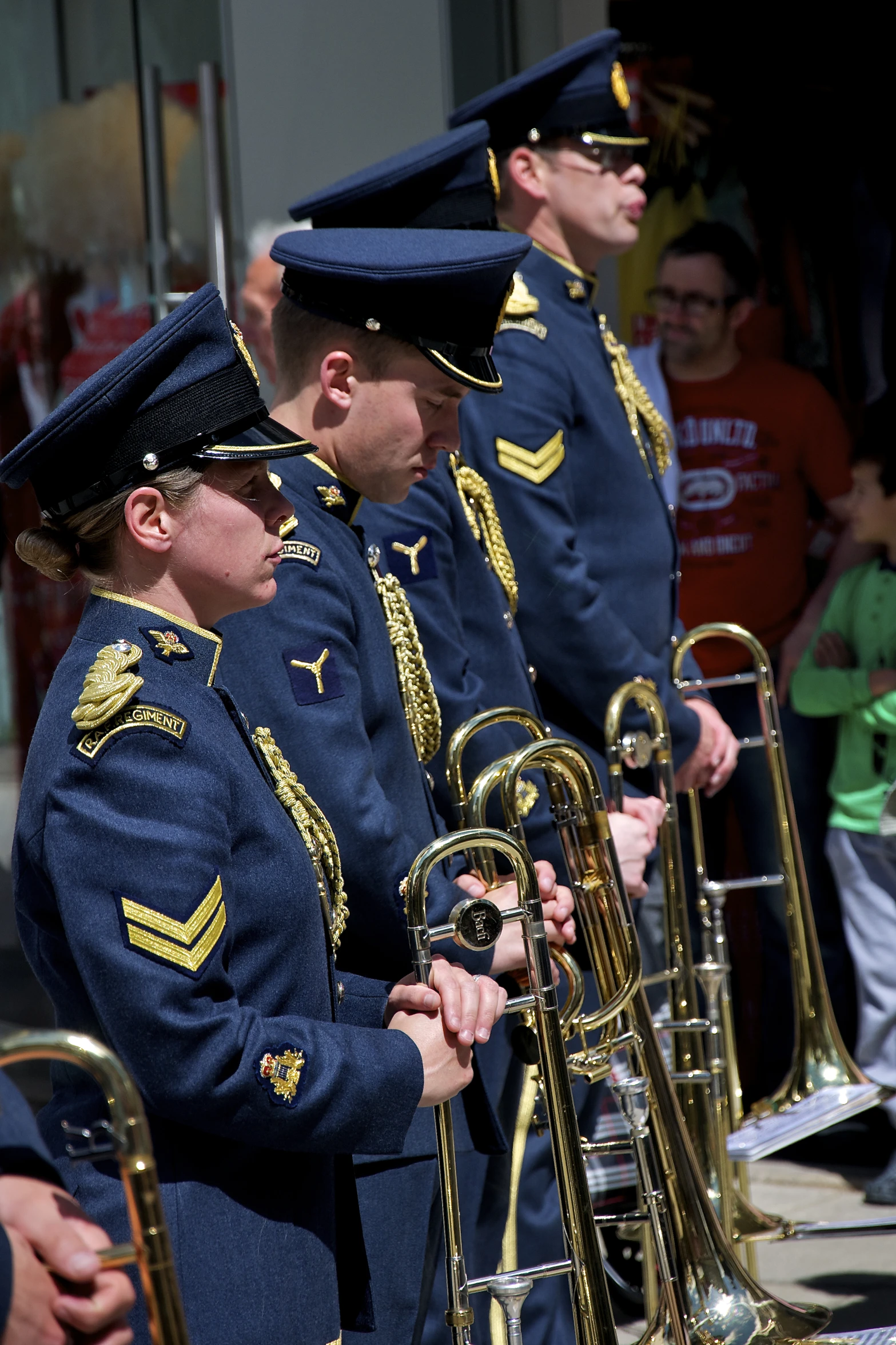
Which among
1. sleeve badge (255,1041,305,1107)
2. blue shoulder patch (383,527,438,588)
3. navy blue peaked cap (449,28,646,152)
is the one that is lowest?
sleeve badge (255,1041,305,1107)

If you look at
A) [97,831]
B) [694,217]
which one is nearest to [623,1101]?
[97,831]

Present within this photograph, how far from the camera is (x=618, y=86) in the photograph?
3836 mm

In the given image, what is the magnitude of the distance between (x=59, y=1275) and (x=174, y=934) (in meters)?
0.37

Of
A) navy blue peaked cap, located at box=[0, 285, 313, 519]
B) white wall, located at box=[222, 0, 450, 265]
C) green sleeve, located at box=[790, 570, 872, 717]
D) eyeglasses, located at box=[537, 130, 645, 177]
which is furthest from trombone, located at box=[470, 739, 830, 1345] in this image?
white wall, located at box=[222, 0, 450, 265]

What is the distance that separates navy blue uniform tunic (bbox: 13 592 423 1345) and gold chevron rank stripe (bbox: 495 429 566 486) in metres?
1.53

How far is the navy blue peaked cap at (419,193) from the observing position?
2.83 m

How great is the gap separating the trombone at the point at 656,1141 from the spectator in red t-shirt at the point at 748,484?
2375 millimetres

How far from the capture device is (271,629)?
2.28m

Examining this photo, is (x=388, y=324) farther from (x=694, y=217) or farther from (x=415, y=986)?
(x=694, y=217)

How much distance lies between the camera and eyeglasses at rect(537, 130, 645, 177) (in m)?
3.73

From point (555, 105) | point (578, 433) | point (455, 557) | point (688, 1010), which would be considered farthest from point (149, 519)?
point (555, 105)

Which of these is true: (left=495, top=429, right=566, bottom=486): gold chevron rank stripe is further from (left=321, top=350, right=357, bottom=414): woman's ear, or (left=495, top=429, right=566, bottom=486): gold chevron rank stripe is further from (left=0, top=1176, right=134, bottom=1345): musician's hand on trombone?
(left=0, top=1176, right=134, bottom=1345): musician's hand on trombone

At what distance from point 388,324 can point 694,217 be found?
3.03 m

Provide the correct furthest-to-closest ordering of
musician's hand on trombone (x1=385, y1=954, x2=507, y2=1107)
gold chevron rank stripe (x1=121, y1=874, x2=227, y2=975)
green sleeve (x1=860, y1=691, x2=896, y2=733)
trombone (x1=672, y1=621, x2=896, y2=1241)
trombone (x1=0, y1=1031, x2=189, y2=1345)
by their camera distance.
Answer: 1. green sleeve (x1=860, y1=691, x2=896, y2=733)
2. trombone (x1=672, y1=621, x2=896, y2=1241)
3. musician's hand on trombone (x1=385, y1=954, x2=507, y2=1107)
4. gold chevron rank stripe (x1=121, y1=874, x2=227, y2=975)
5. trombone (x1=0, y1=1031, x2=189, y2=1345)
